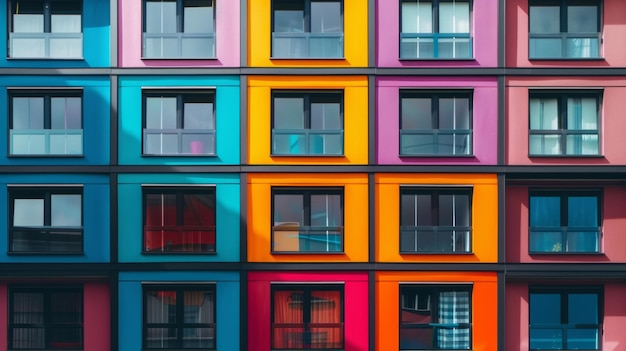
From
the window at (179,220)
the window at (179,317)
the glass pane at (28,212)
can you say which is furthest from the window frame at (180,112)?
the window at (179,317)

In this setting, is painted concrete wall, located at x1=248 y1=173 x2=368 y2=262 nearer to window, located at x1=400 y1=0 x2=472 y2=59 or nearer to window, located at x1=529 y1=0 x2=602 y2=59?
window, located at x1=400 y1=0 x2=472 y2=59

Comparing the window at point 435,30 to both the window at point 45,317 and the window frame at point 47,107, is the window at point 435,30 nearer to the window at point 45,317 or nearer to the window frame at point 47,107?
the window frame at point 47,107

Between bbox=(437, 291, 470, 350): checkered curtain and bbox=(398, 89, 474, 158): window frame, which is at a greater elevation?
bbox=(398, 89, 474, 158): window frame

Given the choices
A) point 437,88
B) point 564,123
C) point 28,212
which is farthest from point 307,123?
point 28,212

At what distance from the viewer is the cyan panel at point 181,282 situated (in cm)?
1617

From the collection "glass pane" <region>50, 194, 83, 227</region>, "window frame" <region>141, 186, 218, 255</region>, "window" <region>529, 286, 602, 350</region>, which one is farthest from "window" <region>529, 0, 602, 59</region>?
"glass pane" <region>50, 194, 83, 227</region>

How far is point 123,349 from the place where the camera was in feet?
53.0

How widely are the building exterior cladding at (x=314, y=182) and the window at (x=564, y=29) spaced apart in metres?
0.06

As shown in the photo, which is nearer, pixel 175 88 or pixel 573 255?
pixel 573 255

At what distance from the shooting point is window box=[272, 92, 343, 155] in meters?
16.6

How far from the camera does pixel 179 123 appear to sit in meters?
16.6

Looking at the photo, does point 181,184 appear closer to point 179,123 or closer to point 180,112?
point 179,123

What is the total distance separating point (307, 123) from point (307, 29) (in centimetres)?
272

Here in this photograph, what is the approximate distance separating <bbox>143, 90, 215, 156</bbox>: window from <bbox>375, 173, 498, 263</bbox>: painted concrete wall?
5089 millimetres
